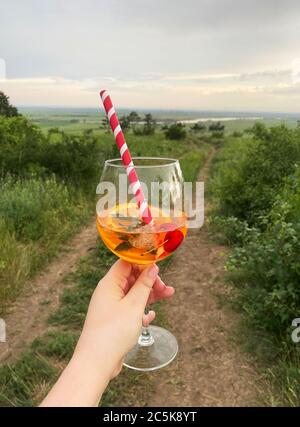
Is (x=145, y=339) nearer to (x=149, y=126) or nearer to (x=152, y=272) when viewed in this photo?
(x=152, y=272)

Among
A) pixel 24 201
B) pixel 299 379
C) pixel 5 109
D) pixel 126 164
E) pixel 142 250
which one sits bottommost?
pixel 299 379

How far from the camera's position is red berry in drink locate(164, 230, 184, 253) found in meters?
1.42

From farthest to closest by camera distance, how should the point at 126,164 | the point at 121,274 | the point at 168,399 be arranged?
the point at 168,399, the point at 121,274, the point at 126,164

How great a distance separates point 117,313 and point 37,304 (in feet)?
8.46

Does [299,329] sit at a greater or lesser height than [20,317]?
greater

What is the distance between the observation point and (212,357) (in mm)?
2879

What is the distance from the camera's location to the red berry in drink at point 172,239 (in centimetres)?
142

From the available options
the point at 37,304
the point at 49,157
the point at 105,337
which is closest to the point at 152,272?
the point at 105,337

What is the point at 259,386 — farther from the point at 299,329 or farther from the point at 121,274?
the point at 121,274

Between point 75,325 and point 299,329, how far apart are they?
181 cm

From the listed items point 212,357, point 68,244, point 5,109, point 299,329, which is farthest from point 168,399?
point 5,109

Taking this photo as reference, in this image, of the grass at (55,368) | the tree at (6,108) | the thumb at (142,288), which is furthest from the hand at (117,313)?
the tree at (6,108)

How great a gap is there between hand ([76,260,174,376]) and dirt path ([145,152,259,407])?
1.32 meters

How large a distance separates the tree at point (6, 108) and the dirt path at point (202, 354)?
7.06 metres
